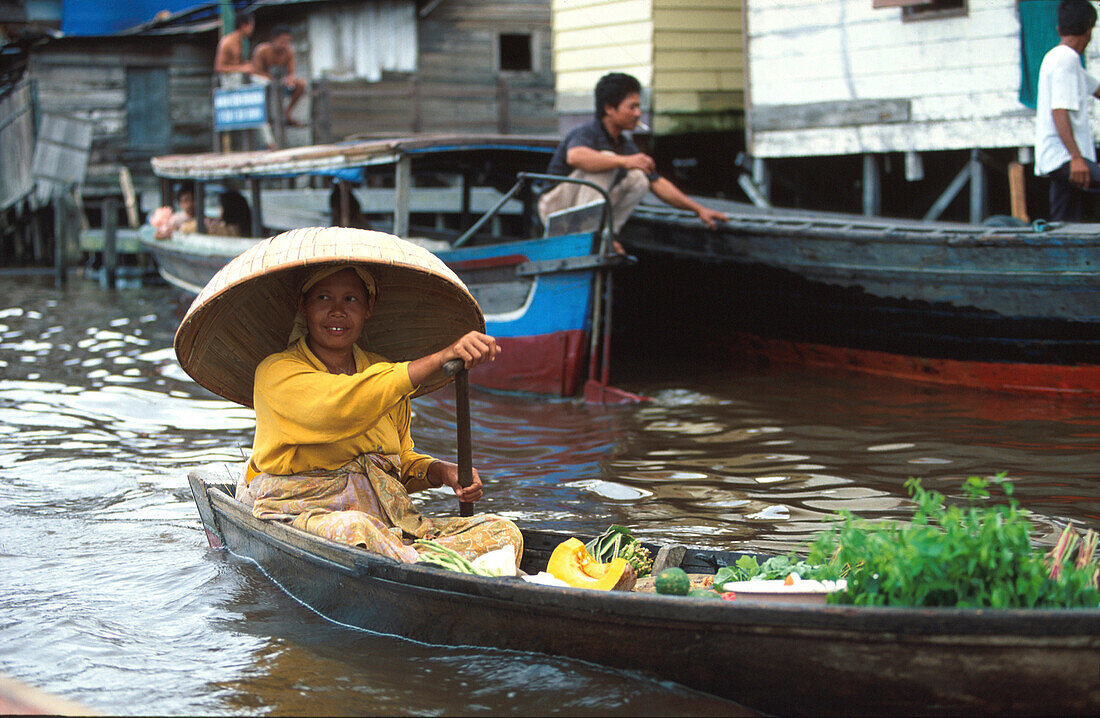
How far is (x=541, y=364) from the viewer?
8.02 meters

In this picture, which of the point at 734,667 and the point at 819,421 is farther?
the point at 819,421

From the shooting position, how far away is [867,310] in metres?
8.05

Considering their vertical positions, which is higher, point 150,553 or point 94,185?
point 94,185

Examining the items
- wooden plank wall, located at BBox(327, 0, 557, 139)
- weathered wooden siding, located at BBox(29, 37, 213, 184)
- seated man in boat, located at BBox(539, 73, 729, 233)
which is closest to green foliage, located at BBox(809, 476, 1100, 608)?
seated man in boat, located at BBox(539, 73, 729, 233)

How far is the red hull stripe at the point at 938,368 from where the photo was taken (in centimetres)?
726

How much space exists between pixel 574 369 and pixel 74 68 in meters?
15.9

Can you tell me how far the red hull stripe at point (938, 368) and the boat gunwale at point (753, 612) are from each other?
4658 mm

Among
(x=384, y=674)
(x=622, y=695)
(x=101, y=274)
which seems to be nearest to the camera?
(x=622, y=695)

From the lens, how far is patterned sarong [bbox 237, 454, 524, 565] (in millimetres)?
3762

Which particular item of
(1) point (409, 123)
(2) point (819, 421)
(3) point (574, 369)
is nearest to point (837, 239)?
(2) point (819, 421)

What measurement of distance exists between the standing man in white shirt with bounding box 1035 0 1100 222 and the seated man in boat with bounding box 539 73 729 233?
254 centimetres

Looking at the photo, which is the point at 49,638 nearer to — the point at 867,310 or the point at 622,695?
the point at 622,695

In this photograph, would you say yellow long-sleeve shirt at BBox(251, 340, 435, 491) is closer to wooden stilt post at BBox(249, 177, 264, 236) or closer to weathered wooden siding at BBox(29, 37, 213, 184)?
wooden stilt post at BBox(249, 177, 264, 236)

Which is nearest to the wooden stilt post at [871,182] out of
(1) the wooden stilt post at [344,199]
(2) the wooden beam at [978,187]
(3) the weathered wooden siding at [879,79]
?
(3) the weathered wooden siding at [879,79]
